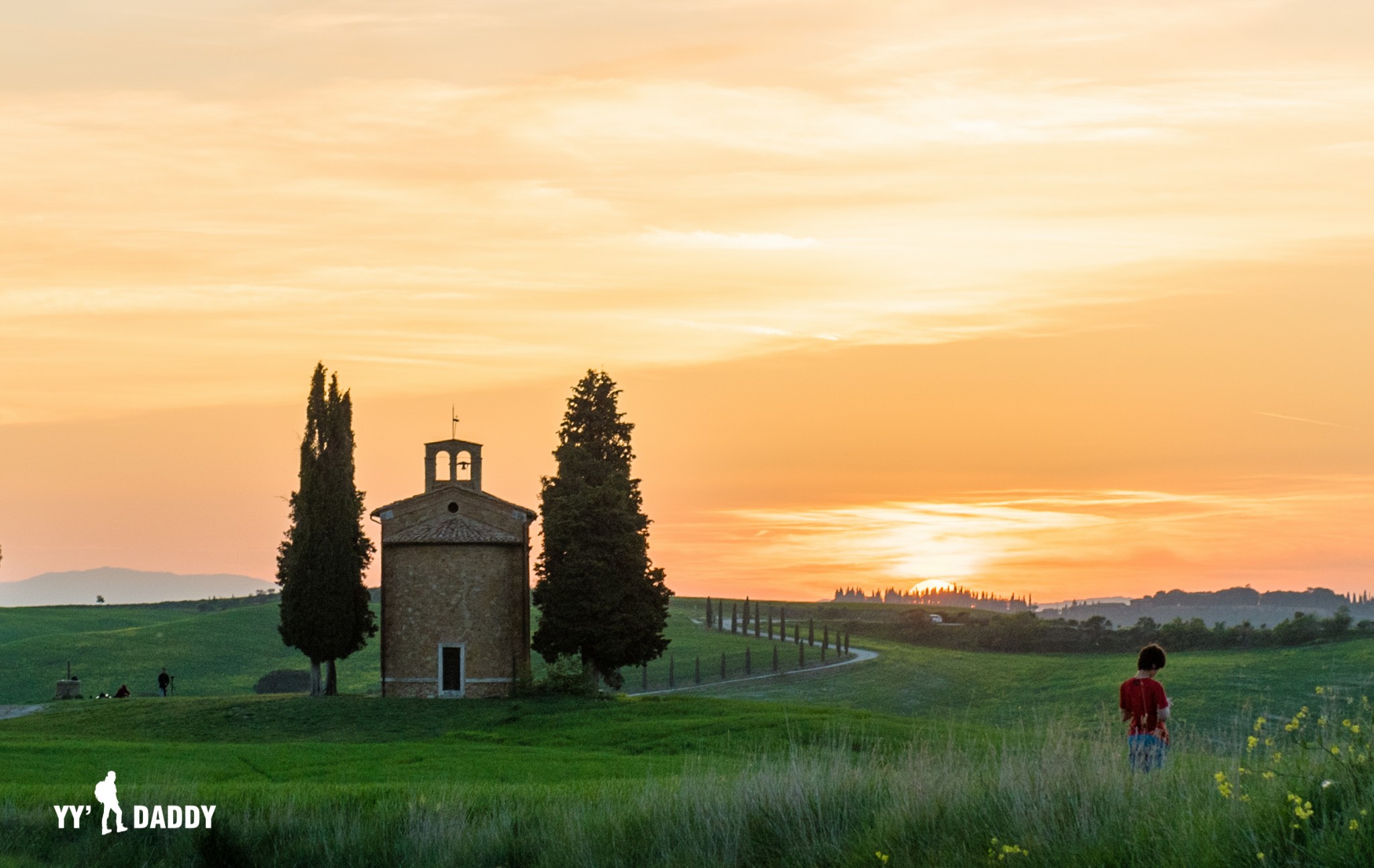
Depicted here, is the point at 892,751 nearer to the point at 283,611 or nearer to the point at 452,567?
the point at 452,567

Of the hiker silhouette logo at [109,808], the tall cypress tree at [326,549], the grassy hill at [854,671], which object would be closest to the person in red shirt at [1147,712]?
the hiker silhouette logo at [109,808]

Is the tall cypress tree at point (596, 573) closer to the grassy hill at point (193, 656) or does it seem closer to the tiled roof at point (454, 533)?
the tiled roof at point (454, 533)

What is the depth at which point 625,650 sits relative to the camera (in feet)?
172

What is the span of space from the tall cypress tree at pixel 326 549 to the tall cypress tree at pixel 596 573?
7436mm

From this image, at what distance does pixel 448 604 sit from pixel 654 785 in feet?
101

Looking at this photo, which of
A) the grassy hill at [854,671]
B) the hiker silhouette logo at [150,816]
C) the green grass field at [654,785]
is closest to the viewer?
the green grass field at [654,785]

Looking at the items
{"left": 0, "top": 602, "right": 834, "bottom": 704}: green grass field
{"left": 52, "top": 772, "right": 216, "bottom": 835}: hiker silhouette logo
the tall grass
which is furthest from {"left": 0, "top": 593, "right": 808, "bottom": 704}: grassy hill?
the tall grass

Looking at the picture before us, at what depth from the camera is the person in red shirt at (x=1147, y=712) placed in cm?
1753

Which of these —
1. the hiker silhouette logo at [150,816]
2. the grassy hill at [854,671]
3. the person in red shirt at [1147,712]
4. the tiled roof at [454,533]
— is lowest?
the grassy hill at [854,671]

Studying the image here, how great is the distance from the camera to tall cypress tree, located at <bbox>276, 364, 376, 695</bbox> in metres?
53.7

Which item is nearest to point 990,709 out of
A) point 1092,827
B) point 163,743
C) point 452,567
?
point 452,567

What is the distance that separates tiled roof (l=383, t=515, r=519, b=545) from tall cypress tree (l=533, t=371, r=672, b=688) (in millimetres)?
2017

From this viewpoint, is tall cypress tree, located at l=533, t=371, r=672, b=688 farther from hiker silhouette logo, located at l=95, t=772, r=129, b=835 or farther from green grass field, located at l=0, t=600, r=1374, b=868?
hiker silhouette logo, located at l=95, t=772, r=129, b=835

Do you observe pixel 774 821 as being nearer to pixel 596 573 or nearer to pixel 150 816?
pixel 150 816
